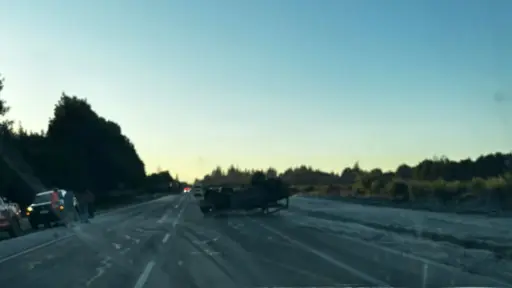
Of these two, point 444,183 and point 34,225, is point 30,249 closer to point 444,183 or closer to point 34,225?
point 34,225

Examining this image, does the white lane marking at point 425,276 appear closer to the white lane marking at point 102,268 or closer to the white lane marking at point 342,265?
the white lane marking at point 342,265

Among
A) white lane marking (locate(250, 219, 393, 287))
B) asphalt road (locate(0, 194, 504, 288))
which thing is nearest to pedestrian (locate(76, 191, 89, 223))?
asphalt road (locate(0, 194, 504, 288))

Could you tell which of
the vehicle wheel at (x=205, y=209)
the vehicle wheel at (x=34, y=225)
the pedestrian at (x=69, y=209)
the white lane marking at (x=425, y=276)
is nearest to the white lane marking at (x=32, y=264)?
the white lane marking at (x=425, y=276)

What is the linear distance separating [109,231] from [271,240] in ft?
36.7

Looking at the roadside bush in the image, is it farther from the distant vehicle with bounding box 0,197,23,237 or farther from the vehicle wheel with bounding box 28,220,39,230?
the distant vehicle with bounding box 0,197,23,237

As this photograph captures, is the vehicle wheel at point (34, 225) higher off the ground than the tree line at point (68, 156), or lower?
lower

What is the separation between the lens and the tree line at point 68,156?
59.3m

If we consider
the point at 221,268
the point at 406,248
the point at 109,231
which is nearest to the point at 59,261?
the point at 221,268

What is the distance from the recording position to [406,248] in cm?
2352

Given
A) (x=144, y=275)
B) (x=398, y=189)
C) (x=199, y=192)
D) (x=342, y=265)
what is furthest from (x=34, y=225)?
(x=398, y=189)

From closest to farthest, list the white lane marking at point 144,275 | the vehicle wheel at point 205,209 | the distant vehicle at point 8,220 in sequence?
the white lane marking at point 144,275 < the distant vehicle at point 8,220 < the vehicle wheel at point 205,209

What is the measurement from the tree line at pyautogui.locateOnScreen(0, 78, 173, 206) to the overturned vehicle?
15075mm

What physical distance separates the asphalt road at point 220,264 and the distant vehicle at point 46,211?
10438 millimetres

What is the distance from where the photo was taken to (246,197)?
5412cm
